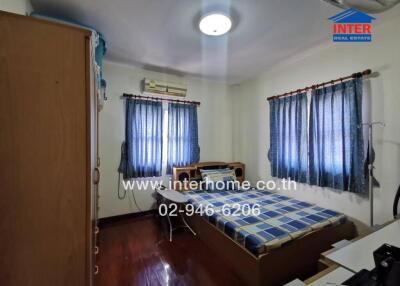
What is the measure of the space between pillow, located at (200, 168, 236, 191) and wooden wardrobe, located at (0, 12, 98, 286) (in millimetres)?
2275

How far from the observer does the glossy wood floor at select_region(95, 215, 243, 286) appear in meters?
1.72

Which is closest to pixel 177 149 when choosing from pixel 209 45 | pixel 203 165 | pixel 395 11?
pixel 203 165

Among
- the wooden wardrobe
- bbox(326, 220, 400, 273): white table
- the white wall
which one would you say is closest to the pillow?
bbox(326, 220, 400, 273): white table

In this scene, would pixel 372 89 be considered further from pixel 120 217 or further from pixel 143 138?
pixel 120 217

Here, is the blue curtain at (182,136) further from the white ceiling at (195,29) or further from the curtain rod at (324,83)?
the curtain rod at (324,83)

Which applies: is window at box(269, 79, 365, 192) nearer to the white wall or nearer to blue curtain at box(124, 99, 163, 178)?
blue curtain at box(124, 99, 163, 178)

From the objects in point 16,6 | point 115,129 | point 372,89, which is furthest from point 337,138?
point 16,6

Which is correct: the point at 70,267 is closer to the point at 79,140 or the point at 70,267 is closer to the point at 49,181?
the point at 49,181

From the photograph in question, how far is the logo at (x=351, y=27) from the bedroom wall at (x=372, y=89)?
0.24 ft

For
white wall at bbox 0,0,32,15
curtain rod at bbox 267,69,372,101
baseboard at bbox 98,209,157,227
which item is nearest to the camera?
white wall at bbox 0,0,32,15

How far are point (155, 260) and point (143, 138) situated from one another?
1.77m

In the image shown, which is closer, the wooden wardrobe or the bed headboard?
the wooden wardrobe

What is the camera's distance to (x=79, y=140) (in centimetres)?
98

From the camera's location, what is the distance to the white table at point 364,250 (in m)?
0.98
